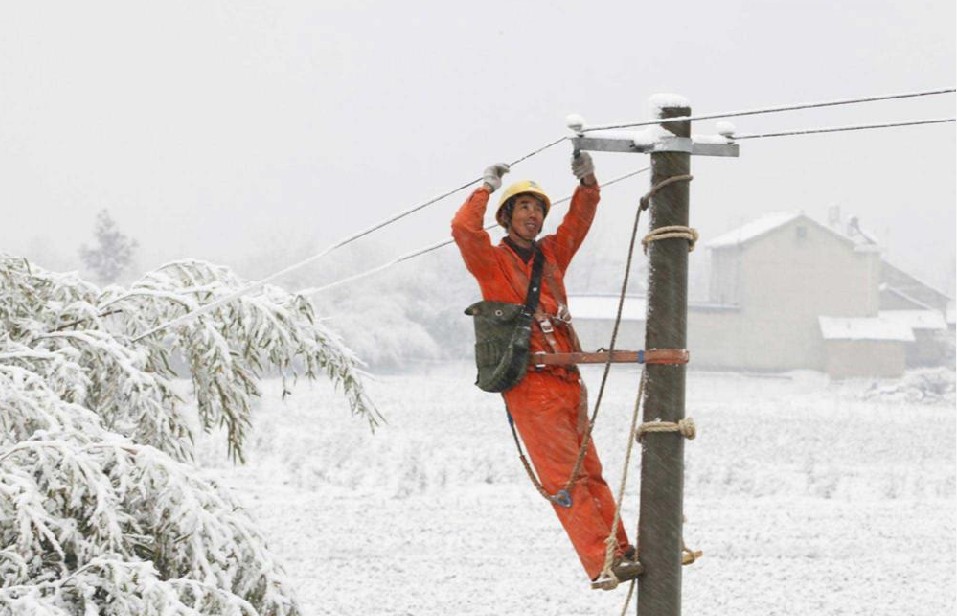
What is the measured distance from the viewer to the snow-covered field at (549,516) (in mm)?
12898

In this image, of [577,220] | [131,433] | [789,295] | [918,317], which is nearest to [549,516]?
[131,433]

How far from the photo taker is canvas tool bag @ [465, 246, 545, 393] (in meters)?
4.72

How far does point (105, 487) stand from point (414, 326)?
65.5 m

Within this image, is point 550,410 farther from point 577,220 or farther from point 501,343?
point 577,220

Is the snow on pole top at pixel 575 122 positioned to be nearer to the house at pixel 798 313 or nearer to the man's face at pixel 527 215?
the man's face at pixel 527 215

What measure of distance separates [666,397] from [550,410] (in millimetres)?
446

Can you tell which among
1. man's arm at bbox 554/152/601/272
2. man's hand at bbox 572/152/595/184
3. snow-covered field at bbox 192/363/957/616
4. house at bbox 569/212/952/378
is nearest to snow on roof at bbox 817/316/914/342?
house at bbox 569/212/952/378

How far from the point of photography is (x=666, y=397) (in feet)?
15.4

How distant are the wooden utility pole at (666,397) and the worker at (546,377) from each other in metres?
0.12

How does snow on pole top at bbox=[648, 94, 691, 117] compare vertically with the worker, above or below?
above

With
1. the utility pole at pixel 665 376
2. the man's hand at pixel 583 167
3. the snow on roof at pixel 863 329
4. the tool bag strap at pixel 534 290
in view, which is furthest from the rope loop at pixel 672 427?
the snow on roof at pixel 863 329

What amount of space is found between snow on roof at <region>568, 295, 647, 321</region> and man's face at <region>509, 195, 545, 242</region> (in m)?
54.5

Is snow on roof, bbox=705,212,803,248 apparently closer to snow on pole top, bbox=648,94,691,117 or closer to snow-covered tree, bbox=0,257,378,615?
snow-covered tree, bbox=0,257,378,615

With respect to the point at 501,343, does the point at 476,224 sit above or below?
above
